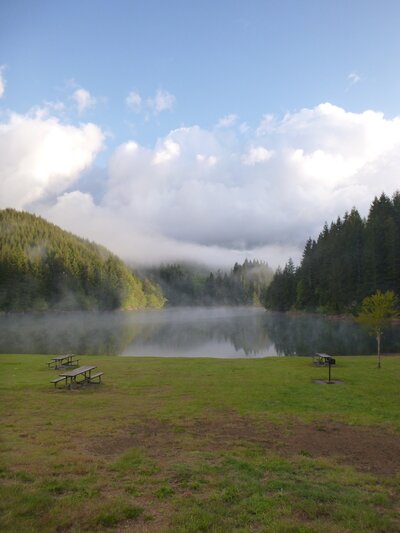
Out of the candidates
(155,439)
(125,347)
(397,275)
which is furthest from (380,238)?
(155,439)

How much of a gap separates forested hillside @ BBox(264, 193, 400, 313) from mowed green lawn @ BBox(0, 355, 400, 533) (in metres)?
98.0

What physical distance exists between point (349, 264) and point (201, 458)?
125328 mm

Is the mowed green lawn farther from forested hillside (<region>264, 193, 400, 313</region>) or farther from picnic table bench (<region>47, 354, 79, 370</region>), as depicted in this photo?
forested hillside (<region>264, 193, 400, 313</region>)

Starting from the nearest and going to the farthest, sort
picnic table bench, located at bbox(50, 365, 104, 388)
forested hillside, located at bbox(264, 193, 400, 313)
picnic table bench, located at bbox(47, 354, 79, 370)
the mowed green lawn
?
the mowed green lawn, picnic table bench, located at bbox(50, 365, 104, 388), picnic table bench, located at bbox(47, 354, 79, 370), forested hillside, located at bbox(264, 193, 400, 313)

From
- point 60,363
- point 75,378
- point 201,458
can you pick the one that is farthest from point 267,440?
point 60,363

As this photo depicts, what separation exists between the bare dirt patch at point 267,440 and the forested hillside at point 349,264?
10434 centimetres

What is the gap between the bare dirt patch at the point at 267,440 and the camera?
507 inches

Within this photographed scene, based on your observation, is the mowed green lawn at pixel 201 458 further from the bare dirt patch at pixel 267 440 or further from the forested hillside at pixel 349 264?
the forested hillside at pixel 349 264

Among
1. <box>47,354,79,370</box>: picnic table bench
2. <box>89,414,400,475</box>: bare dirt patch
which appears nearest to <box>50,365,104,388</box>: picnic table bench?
<box>47,354,79,370</box>: picnic table bench

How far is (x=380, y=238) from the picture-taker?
118 meters

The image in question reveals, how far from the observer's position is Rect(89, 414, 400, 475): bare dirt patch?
12.9 metres

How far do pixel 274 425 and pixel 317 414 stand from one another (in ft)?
10.9

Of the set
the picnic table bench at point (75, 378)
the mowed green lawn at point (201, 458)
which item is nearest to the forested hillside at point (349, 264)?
the mowed green lawn at point (201, 458)

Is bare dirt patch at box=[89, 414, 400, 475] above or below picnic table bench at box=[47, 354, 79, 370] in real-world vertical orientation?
above
